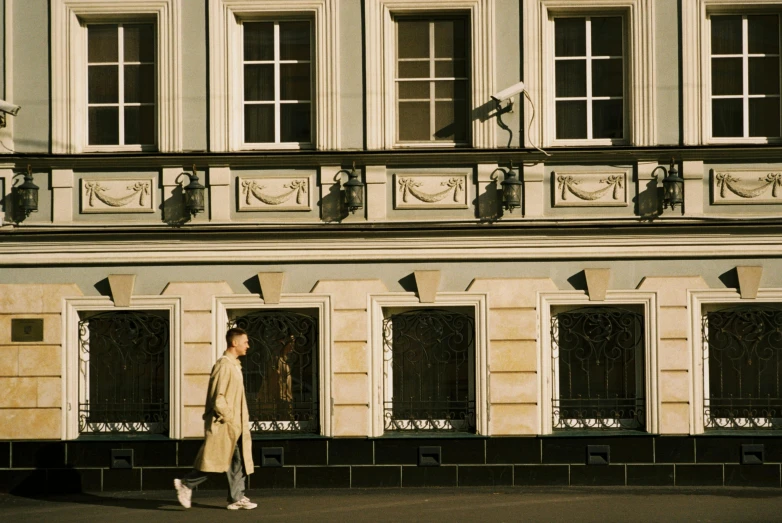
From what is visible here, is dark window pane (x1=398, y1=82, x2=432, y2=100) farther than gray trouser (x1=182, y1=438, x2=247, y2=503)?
Yes

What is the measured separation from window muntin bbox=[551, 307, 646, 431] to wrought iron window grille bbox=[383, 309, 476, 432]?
3.34ft

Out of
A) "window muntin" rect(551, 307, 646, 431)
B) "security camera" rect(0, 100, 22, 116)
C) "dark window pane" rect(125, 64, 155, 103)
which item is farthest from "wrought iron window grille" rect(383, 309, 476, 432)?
"security camera" rect(0, 100, 22, 116)

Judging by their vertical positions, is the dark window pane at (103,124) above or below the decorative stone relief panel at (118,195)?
above

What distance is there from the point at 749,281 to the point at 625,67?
9.14 feet

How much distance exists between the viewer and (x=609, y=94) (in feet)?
46.8

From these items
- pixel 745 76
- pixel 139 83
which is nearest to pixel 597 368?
pixel 745 76

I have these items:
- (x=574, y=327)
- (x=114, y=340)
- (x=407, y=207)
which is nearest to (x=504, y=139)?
(x=407, y=207)

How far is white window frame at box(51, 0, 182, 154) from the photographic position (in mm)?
14148

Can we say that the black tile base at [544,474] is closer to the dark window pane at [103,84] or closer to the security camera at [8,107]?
the dark window pane at [103,84]

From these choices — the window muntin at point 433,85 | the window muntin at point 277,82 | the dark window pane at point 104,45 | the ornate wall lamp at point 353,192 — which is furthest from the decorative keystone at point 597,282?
the dark window pane at point 104,45

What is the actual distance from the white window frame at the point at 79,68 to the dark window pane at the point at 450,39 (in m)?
2.96

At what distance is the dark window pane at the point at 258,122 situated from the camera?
14.4 m

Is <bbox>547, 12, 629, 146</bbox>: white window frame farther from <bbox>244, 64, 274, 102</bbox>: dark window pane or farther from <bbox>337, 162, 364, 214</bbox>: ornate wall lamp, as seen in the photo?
<bbox>244, 64, 274, 102</bbox>: dark window pane

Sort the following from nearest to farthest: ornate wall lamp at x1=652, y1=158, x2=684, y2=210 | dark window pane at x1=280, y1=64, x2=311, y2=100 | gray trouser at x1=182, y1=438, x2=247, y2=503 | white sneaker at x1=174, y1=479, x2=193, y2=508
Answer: gray trouser at x1=182, y1=438, x2=247, y2=503 → white sneaker at x1=174, y1=479, x2=193, y2=508 → ornate wall lamp at x1=652, y1=158, x2=684, y2=210 → dark window pane at x1=280, y1=64, x2=311, y2=100
